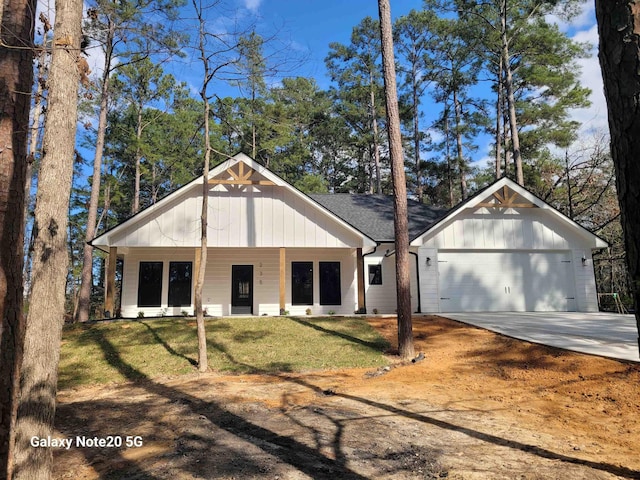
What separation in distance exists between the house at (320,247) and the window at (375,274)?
0.06 m

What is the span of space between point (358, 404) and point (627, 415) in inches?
143

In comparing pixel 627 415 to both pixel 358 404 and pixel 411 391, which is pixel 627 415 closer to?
pixel 411 391

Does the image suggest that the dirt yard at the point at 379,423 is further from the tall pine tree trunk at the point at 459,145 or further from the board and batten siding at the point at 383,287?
the tall pine tree trunk at the point at 459,145

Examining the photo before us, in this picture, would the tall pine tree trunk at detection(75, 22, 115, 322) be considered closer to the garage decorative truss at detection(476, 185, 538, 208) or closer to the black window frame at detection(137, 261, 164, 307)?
the black window frame at detection(137, 261, 164, 307)

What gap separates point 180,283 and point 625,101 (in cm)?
1566

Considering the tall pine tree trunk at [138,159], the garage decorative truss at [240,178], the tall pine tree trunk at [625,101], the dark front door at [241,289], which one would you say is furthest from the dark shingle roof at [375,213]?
the tall pine tree trunk at [625,101]

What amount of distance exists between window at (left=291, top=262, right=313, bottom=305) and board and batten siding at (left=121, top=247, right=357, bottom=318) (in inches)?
6.6

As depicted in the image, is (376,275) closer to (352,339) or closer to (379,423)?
(352,339)

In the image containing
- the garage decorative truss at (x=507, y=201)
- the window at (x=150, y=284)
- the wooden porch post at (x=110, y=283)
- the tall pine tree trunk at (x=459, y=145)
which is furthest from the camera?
the tall pine tree trunk at (x=459, y=145)

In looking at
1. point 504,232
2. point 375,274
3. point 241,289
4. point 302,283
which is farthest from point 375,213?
point 241,289

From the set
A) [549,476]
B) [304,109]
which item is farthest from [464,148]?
[549,476]

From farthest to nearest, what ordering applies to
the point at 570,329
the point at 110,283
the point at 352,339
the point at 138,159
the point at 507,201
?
the point at 138,159 < the point at 507,201 < the point at 110,283 < the point at 352,339 < the point at 570,329

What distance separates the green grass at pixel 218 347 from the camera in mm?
8609

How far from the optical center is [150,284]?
15.2 metres
